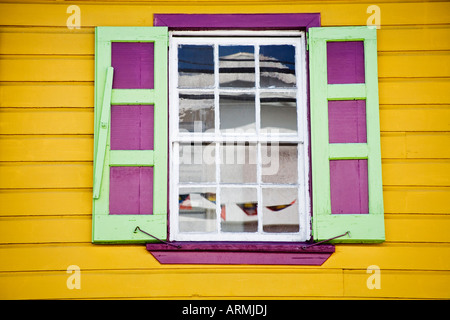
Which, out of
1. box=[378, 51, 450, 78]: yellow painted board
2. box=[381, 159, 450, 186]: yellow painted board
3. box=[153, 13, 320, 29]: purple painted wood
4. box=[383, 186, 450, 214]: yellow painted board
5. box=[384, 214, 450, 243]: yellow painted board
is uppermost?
box=[153, 13, 320, 29]: purple painted wood

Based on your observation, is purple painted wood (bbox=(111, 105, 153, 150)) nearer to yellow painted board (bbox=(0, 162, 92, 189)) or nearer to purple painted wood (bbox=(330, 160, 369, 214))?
yellow painted board (bbox=(0, 162, 92, 189))

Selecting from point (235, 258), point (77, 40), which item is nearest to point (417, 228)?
point (235, 258)

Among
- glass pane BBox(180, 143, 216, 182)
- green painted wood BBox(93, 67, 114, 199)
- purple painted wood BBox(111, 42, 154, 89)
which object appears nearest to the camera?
green painted wood BBox(93, 67, 114, 199)

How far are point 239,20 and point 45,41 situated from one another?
4.24ft

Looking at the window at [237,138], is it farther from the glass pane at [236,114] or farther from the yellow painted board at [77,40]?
the yellow painted board at [77,40]

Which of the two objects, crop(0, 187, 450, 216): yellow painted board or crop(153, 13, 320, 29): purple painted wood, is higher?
crop(153, 13, 320, 29): purple painted wood

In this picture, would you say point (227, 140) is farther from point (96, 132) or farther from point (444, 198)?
point (444, 198)

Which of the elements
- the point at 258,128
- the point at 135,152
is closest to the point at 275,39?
the point at 258,128

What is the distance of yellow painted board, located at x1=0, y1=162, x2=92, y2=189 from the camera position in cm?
304

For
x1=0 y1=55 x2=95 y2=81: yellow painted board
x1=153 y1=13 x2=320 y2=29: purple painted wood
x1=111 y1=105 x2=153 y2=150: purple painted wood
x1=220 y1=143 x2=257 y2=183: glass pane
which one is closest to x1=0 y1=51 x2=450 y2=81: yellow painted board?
x1=0 y1=55 x2=95 y2=81: yellow painted board

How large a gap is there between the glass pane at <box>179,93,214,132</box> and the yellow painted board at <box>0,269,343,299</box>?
3.09 feet

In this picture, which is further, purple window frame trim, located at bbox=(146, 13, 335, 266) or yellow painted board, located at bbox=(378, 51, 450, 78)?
yellow painted board, located at bbox=(378, 51, 450, 78)

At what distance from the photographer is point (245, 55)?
325 centimetres

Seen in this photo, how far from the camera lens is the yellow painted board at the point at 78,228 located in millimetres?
3014
